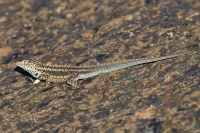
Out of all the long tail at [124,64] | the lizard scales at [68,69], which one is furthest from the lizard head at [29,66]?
the long tail at [124,64]

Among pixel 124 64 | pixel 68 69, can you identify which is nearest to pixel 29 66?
pixel 68 69

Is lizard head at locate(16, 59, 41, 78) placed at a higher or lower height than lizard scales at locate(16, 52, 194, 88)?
higher

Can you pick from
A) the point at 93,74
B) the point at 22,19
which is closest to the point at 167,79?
the point at 93,74

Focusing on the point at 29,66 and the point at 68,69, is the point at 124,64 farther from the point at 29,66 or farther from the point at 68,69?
the point at 29,66

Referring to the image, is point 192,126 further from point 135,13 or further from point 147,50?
point 135,13

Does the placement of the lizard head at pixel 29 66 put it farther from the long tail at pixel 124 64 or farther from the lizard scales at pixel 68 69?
the long tail at pixel 124 64

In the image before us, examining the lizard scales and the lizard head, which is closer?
the lizard scales

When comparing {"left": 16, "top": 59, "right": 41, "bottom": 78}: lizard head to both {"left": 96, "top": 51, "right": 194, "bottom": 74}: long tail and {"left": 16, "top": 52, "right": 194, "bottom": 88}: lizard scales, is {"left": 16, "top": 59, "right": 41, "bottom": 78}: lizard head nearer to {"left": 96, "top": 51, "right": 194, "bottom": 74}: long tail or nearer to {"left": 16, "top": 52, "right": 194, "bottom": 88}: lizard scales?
{"left": 16, "top": 52, "right": 194, "bottom": 88}: lizard scales

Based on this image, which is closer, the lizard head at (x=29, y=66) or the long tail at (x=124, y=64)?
the long tail at (x=124, y=64)

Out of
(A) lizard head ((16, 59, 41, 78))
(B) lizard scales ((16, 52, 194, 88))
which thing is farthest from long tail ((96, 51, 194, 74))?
(A) lizard head ((16, 59, 41, 78))
